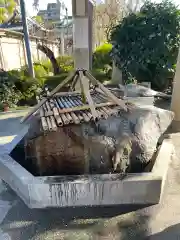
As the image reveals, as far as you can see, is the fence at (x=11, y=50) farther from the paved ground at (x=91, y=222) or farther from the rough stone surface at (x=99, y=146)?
the paved ground at (x=91, y=222)

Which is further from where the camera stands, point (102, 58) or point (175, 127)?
point (102, 58)

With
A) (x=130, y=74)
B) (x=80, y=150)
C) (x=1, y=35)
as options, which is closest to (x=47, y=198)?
(x=80, y=150)

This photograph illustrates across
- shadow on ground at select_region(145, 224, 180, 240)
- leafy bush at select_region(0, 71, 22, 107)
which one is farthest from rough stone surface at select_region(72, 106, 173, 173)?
leafy bush at select_region(0, 71, 22, 107)

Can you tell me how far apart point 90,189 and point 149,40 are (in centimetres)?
639

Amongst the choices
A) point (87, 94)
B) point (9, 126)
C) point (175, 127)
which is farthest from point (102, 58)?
point (87, 94)

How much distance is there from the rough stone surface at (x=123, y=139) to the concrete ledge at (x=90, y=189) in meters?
0.29

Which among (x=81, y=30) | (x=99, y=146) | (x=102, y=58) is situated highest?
(x=81, y=30)

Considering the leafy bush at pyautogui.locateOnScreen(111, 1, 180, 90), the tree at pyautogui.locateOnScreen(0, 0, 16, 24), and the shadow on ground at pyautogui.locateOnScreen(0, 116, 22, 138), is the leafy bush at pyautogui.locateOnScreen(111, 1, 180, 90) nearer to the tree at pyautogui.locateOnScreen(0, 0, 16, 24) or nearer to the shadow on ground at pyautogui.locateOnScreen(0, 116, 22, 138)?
the shadow on ground at pyautogui.locateOnScreen(0, 116, 22, 138)

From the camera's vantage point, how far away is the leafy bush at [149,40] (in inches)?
297

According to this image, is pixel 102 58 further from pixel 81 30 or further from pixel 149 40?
pixel 81 30

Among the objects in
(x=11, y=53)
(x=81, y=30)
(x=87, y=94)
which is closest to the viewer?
(x=87, y=94)

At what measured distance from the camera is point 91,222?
8.71 ft

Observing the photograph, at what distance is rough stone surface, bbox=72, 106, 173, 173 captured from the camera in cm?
300

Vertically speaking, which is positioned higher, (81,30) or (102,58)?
(81,30)
